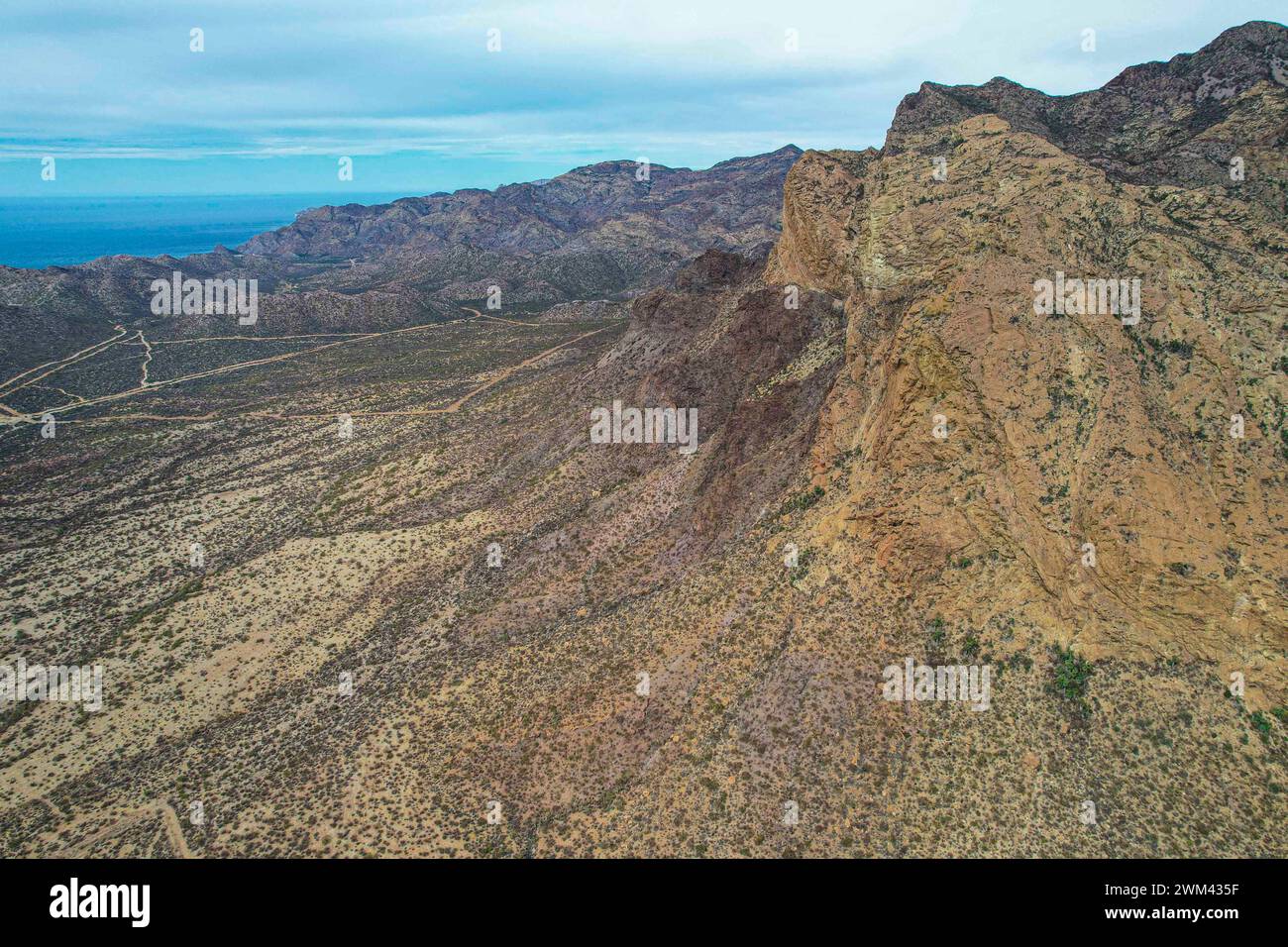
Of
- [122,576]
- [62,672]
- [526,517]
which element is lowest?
[62,672]

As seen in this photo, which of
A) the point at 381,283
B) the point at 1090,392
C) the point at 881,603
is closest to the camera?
the point at 1090,392

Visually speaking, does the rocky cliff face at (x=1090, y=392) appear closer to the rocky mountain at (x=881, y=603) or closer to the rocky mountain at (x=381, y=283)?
the rocky mountain at (x=881, y=603)

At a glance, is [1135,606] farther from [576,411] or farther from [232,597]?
[232,597]

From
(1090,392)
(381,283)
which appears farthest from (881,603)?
(381,283)

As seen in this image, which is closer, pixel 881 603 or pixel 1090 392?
pixel 1090 392

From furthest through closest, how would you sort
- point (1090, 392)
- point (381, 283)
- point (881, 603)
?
point (381, 283)
point (881, 603)
point (1090, 392)

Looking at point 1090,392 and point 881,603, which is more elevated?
point 1090,392

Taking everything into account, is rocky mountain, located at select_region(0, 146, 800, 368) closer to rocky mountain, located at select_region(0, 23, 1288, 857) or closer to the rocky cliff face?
rocky mountain, located at select_region(0, 23, 1288, 857)

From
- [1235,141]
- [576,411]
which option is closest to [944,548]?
[1235,141]

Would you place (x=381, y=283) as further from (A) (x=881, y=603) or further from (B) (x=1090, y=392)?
(B) (x=1090, y=392)
